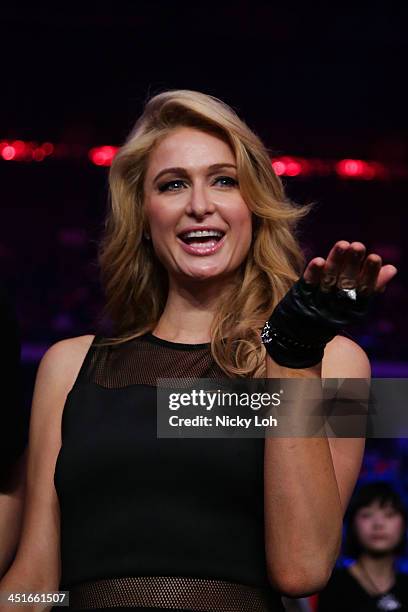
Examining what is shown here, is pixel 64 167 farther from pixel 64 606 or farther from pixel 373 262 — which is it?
pixel 373 262

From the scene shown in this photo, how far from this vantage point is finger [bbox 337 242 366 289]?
1.17m

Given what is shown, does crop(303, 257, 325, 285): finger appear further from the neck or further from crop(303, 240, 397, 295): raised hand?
the neck

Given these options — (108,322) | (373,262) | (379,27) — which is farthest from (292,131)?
(373,262)

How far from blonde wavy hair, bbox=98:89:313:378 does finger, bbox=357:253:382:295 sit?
46cm

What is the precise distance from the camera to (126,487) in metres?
1.53

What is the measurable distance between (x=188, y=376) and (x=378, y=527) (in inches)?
76.1

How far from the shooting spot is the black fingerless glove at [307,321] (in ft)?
4.01

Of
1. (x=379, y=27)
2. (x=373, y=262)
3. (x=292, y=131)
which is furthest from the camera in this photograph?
(x=292, y=131)

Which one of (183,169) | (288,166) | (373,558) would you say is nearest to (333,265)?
(183,169)

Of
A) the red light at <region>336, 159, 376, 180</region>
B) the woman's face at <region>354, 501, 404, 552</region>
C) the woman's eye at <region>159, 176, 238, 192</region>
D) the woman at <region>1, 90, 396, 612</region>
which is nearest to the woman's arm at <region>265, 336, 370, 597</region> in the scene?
the woman at <region>1, 90, 396, 612</region>

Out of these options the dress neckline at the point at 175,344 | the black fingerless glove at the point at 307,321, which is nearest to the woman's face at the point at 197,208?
the dress neckline at the point at 175,344

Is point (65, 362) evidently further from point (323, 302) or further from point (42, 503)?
point (323, 302)

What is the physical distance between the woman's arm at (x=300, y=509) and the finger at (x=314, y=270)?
0.15 meters

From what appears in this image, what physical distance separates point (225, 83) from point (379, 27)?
2.58ft
